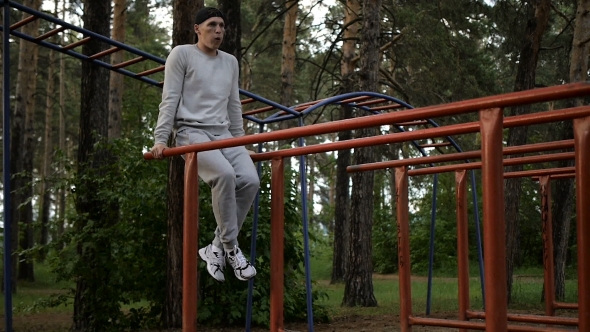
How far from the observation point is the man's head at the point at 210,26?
443 centimetres

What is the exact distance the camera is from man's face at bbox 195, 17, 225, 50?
14.5ft

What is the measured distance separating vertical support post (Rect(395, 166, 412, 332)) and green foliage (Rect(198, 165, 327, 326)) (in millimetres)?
3071

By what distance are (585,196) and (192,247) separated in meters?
1.92

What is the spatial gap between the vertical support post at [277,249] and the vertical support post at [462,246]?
5.28 feet

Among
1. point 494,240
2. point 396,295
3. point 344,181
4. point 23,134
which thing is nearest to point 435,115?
point 494,240

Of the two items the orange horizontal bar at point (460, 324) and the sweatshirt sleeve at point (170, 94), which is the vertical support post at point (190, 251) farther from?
the orange horizontal bar at point (460, 324)

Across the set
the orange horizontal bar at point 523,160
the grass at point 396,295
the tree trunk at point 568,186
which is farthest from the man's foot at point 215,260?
the tree trunk at point 568,186

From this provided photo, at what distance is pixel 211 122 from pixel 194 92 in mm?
194

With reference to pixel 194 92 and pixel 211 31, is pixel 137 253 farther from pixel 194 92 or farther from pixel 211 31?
pixel 211 31

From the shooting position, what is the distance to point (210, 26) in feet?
14.6

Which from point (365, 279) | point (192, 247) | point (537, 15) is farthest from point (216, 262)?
point (537, 15)

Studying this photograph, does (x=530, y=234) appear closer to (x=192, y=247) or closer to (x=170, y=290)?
(x=170, y=290)

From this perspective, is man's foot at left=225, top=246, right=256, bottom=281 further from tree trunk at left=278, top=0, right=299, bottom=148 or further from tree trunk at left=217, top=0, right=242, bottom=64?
tree trunk at left=278, top=0, right=299, bottom=148

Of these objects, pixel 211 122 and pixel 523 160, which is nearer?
pixel 211 122
